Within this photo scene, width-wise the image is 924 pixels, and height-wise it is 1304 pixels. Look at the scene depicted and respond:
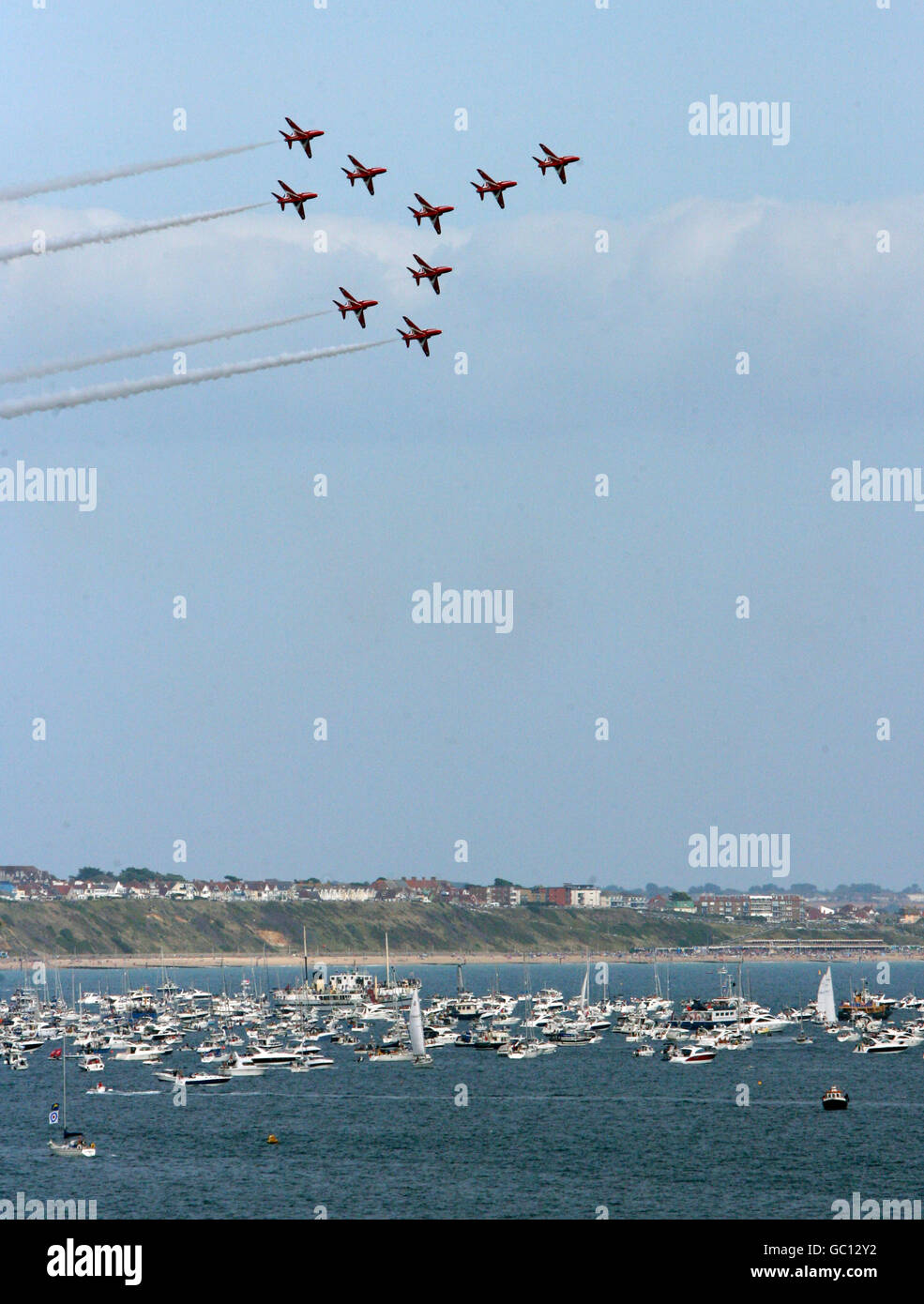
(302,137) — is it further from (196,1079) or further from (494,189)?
(196,1079)

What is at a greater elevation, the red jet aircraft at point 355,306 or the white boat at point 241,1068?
the red jet aircraft at point 355,306

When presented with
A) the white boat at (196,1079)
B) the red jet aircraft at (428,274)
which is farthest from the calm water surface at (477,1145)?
the red jet aircraft at (428,274)

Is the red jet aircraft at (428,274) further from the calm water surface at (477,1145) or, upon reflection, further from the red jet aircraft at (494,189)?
the calm water surface at (477,1145)

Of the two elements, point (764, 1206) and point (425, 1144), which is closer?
point (764, 1206)

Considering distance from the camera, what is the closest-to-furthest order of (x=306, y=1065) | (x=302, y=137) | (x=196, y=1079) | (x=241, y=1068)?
(x=302, y=137)
(x=196, y=1079)
(x=241, y=1068)
(x=306, y=1065)

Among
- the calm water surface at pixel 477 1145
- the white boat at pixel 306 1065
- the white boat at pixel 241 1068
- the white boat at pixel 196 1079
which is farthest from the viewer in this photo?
the white boat at pixel 306 1065

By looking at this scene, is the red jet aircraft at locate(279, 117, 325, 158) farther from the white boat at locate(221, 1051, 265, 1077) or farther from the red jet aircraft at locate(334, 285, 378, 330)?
the white boat at locate(221, 1051, 265, 1077)

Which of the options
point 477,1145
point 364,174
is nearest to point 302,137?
point 364,174

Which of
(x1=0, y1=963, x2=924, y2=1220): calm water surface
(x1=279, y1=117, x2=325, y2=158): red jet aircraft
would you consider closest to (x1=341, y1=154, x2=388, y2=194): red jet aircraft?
(x1=279, y1=117, x2=325, y2=158): red jet aircraft

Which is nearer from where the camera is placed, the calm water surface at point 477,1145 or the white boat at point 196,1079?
the calm water surface at point 477,1145
